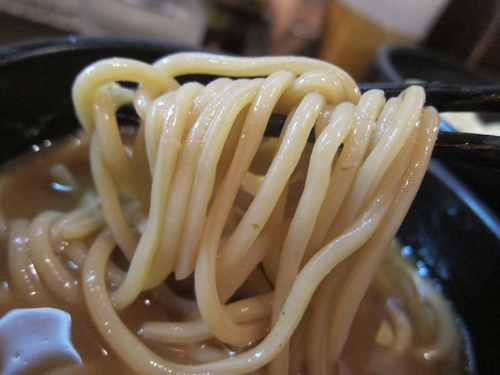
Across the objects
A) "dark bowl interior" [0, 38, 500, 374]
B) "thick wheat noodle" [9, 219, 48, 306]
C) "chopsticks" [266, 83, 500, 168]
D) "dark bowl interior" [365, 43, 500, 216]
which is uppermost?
"chopsticks" [266, 83, 500, 168]

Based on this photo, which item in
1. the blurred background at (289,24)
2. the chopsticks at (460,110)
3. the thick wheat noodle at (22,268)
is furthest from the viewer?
the blurred background at (289,24)

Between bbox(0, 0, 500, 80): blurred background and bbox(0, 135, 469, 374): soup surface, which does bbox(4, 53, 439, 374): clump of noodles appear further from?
bbox(0, 0, 500, 80): blurred background

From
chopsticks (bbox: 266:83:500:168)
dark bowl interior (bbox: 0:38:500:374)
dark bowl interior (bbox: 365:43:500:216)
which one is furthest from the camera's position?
dark bowl interior (bbox: 365:43:500:216)

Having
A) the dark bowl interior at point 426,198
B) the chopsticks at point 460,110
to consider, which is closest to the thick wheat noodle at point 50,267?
the dark bowl interior at point 426,198

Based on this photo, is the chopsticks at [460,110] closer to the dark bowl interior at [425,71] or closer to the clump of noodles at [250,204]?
the clump of noodles at [250,204]

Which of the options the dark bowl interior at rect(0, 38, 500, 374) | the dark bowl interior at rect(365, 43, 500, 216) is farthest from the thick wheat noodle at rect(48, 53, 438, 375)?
the dark bowl interior at rect(365, 43, 500, 216)
